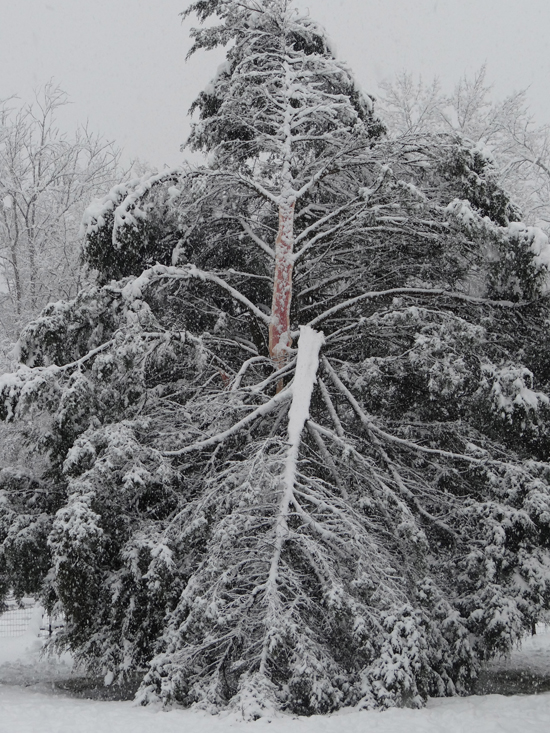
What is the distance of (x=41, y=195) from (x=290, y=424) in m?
14.6

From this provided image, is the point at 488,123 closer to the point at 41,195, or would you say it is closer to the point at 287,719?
the point at 41,195

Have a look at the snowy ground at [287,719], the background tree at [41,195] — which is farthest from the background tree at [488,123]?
the snowy ground at [287,719]

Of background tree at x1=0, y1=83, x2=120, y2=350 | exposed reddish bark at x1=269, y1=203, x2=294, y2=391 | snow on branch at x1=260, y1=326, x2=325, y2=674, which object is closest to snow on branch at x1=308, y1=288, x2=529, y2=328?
exposed reddish bark at x1=269, y1=203, x2=294, y2=391

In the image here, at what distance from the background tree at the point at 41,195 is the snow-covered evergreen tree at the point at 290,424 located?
24.6 ft

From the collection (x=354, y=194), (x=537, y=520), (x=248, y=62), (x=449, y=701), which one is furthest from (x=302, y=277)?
(x=449, y=701)

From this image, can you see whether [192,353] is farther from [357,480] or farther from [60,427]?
[357,480]

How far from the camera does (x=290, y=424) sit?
320 inches

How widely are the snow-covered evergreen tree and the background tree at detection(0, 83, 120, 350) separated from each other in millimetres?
7498

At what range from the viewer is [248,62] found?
11789 millimetres

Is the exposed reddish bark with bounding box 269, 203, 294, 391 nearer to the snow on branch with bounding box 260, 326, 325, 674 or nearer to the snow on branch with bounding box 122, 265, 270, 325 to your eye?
the snow on branch with bounding box 122, 265, 270, 325

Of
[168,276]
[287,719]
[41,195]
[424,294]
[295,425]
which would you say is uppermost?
[41,195]

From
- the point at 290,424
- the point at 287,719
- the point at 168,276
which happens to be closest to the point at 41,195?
the point at 168,276

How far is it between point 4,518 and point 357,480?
440cm

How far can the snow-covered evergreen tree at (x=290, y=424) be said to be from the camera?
695 cm
